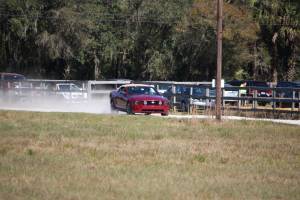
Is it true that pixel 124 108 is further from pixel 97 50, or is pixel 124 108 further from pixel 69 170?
pixel 97 50

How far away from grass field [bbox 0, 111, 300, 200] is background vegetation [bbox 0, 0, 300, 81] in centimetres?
3402

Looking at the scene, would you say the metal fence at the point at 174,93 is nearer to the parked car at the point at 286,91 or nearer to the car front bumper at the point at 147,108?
the parked car at the point at 286,91

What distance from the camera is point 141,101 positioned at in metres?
32.8

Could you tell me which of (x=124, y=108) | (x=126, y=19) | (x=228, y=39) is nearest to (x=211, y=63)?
(x=228, y=39)

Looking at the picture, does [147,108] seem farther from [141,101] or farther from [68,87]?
[68,87]

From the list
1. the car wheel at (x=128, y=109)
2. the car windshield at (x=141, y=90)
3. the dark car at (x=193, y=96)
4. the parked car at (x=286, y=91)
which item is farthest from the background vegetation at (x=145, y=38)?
the car wheel at (x=128, y=109)

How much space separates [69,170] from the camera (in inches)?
547

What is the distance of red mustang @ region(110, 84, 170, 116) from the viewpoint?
108 ft

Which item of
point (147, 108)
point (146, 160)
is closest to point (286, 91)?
point (147, 108)

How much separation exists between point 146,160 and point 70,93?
29.7 meters

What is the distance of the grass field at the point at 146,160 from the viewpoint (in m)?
11.9

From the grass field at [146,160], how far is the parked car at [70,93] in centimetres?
1931

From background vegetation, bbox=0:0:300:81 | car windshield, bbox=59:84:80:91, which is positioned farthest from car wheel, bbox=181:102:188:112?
background vegetation, bbox=0:0:300:81

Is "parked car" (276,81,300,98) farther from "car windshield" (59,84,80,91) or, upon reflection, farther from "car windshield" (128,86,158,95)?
"car windshield" (59,84,80,91)
